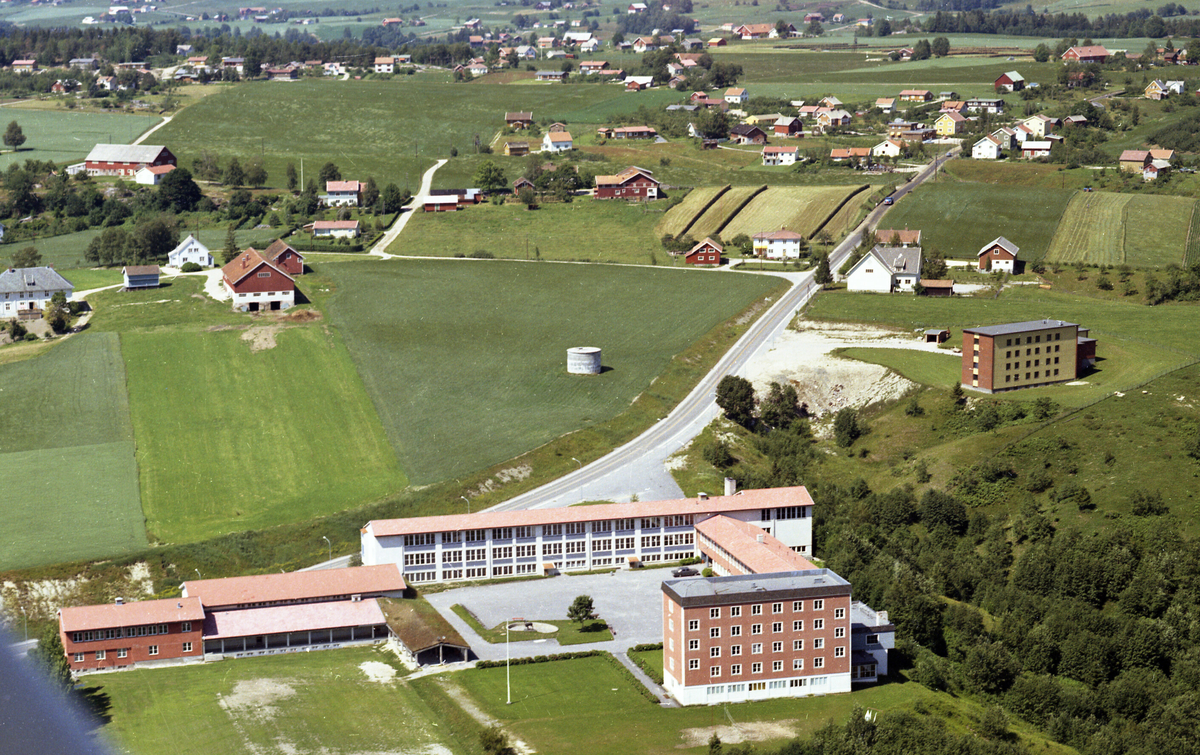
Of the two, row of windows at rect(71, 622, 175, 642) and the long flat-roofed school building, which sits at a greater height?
row of windows at rect(71, 622, 175, 642)

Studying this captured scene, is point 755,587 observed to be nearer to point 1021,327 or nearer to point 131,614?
point 131,614

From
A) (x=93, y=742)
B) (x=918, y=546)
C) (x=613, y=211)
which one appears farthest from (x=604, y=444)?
(x=613, y=211)

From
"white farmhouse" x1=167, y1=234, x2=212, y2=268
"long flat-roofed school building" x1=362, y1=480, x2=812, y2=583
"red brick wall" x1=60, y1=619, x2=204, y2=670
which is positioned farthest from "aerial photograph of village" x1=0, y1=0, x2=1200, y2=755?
"white farmhouse" x1=167, y1=234, x2=212, y2=268

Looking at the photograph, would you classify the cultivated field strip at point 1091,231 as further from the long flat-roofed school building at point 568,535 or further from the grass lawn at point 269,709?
the grass lawn at point 269,709

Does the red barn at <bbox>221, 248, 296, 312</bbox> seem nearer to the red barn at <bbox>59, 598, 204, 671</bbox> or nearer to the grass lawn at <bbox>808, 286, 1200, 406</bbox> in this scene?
the grass lawn at <bbox>808, 286, 1200, 406</bbox>

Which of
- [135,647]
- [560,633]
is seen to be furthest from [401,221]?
[135,647]

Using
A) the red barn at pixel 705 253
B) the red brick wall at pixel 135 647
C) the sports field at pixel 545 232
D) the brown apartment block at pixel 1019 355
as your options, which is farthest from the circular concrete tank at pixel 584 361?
the red brick wall at pixel 135 647
